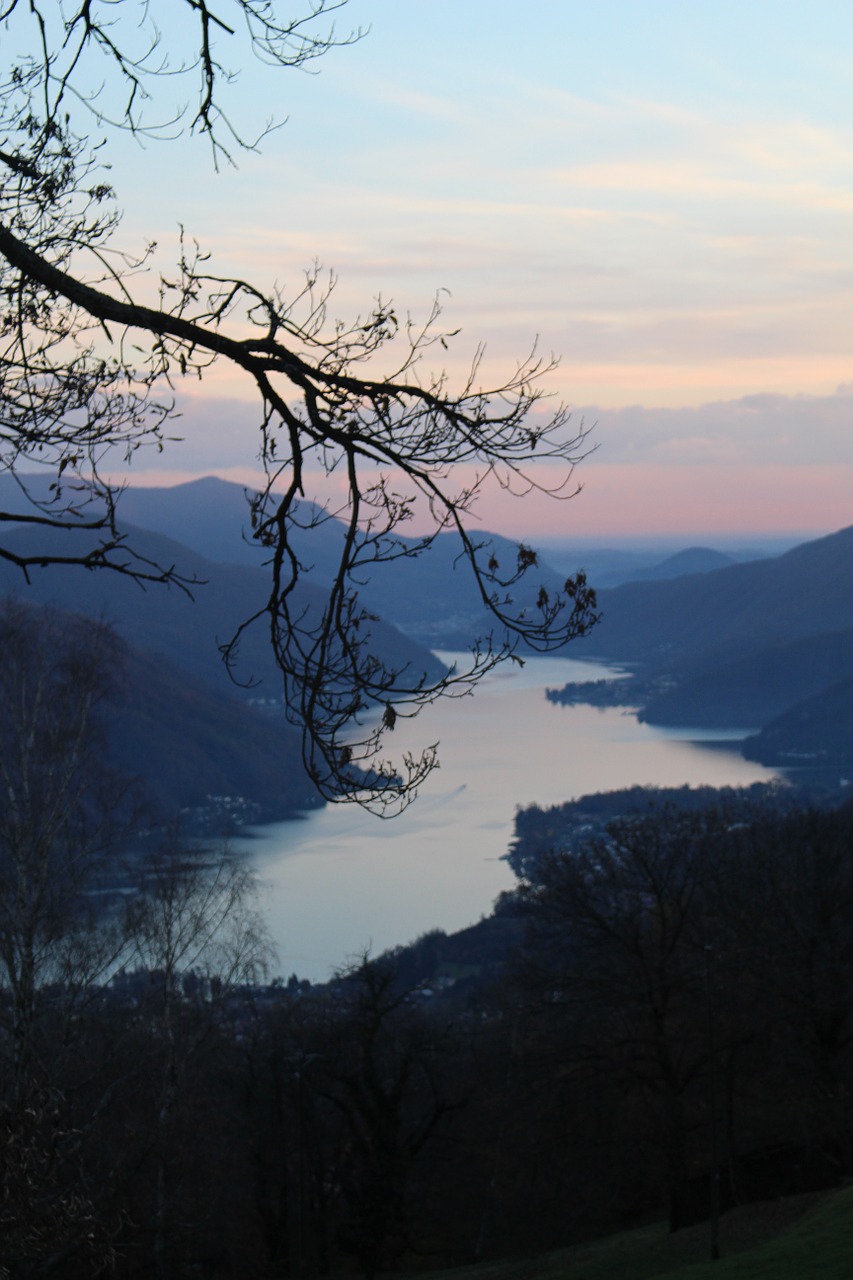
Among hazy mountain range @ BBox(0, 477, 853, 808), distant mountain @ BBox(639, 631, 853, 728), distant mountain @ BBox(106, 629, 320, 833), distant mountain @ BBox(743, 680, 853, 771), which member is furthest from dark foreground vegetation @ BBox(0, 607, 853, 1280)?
distant mountain @ BBox(639, 631, 853, 728)

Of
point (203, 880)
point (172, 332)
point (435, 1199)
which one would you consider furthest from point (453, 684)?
point (435, 1199)

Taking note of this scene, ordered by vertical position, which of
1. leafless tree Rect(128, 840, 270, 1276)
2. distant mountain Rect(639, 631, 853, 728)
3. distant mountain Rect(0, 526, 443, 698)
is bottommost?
leafless tree Rect(128, 840, 270, 1276)

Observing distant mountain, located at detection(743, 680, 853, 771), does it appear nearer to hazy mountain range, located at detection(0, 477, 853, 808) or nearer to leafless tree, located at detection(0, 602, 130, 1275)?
hazy mountain range, located at detection(0, 477, 853, 808)

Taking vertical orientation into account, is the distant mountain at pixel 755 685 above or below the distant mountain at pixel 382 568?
below

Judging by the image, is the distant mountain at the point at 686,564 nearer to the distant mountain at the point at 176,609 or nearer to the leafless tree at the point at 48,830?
the distant mountain at the point at 176,609

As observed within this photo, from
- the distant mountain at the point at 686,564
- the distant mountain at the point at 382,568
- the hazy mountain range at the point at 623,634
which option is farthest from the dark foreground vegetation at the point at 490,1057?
the distant mountain at the point at 686,564

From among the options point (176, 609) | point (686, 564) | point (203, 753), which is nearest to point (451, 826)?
point (203, 753)

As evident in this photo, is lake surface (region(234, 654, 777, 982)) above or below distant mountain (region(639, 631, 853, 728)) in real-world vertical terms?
below
